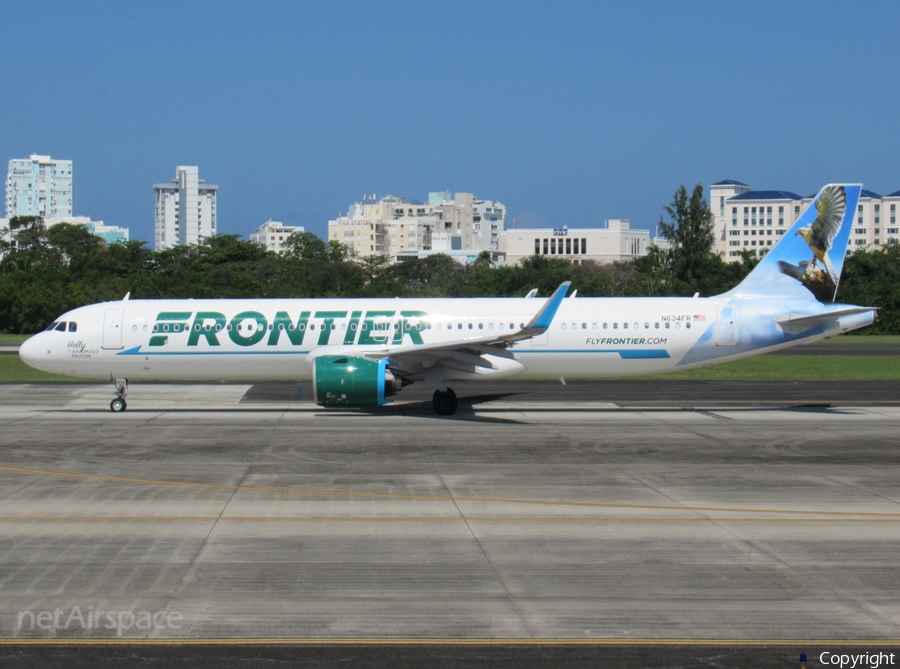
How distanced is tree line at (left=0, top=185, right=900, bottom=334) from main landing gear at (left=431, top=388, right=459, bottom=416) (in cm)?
4962

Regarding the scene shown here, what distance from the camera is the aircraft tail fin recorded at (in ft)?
100

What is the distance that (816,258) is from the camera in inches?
1213

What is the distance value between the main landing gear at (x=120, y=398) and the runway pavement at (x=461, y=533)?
9.96 ft

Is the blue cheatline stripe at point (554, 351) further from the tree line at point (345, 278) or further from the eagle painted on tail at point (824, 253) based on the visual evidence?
the tree line at point (345, 278)

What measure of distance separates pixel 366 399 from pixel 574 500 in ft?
35.5

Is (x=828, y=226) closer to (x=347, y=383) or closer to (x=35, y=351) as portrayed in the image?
(x=347, y=383)

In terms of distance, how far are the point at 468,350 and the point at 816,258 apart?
40.4 ft

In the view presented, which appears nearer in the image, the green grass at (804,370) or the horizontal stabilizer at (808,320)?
the horizontal stabilizer at (808,320)

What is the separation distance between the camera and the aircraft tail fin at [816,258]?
100ft

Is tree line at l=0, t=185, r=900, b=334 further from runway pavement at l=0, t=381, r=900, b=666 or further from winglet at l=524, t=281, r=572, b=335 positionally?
runway pavement at l=0, t=381, r=900, b=666

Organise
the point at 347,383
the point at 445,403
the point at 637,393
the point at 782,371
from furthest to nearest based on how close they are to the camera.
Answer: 1. the point at 782,371
2. the point at 637,393
3. the point at 445,403
4. the point at 347,383

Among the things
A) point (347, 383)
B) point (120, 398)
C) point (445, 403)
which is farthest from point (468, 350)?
point (120, 398)

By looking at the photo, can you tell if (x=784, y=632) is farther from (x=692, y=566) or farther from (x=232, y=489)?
(x=232, y=489)

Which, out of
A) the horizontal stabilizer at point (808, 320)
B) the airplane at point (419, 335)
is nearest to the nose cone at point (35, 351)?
the airplane at point (419, 335)
